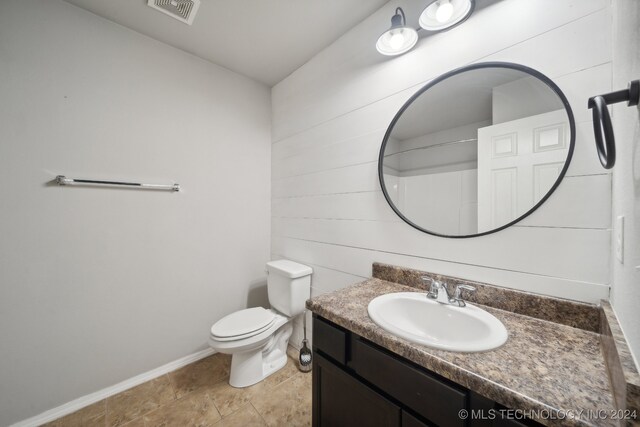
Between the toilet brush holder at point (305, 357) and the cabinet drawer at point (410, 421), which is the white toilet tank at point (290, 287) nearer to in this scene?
the toilet brush holder at point (305, 357)

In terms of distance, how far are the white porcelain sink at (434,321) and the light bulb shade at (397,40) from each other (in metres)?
1.25

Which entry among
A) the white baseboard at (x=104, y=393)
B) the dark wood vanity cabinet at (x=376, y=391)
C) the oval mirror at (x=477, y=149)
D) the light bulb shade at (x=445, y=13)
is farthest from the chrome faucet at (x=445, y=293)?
the white baseboard at (x=104, y=393)

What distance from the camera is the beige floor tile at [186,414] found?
1.30 metres

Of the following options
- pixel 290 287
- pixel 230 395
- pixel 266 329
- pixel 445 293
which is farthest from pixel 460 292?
pixel 230 395

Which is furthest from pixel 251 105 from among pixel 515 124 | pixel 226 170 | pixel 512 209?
pixel 512 209

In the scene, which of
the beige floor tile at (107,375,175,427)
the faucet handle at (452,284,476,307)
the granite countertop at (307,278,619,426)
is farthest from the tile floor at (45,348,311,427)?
the faucet handle at (452,284,476,307)

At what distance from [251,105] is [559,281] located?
7.62 ft

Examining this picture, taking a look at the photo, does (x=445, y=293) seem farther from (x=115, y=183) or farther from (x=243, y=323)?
(x=115, y=183)

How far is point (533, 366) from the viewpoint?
1.98 ft

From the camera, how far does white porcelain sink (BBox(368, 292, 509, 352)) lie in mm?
729

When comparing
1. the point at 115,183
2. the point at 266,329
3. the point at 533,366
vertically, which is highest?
the point at 115,183

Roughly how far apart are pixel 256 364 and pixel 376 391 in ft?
3.64

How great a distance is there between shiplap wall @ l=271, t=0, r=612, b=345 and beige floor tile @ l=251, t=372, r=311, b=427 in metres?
0.64

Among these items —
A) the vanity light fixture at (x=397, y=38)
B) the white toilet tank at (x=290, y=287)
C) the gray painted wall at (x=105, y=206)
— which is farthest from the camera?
the white toilet tank at (x=290, y=287)
